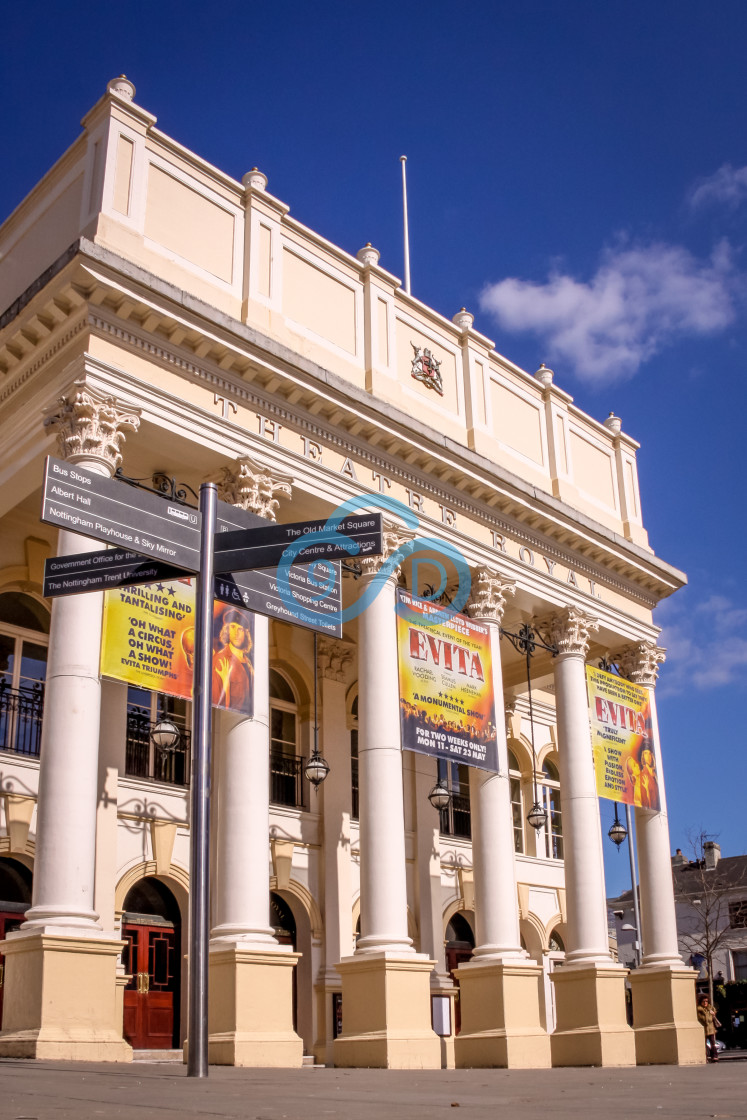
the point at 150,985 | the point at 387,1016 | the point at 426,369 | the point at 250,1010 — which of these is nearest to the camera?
the point at 250,1010

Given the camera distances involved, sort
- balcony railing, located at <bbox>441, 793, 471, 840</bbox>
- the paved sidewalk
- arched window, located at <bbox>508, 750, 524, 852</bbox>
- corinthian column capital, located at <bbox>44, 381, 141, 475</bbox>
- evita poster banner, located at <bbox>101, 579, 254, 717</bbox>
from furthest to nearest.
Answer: arched window, located at <bbox>508, 750, 524, 852</bbox>
balcony railing, located at <bbox>441, 793, 471, 840</bbox>
corinthian column capital, located at <bbox>44, 381, 141, 475</bbox>
evita poster banner, located at <bbox>101, 579, 254, 717</bbox>
the paved sidewalk

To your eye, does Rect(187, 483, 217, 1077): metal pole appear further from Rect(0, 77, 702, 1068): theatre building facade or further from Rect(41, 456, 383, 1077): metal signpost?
Rect(0, 77, 702, 1068): theatre building facade

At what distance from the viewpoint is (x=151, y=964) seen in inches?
714

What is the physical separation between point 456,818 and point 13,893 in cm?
1047

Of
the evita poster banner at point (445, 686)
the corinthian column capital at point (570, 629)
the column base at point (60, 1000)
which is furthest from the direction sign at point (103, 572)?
the corinthian column capital at point (570, 629)

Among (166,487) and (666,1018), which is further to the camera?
(666,1018)

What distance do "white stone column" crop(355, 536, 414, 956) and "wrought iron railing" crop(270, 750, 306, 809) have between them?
4555mm

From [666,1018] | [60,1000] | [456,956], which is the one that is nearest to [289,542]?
[60,1000]

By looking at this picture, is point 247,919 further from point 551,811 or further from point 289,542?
point 551,811

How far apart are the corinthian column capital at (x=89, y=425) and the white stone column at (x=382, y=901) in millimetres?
4815

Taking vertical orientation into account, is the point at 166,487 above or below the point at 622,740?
above

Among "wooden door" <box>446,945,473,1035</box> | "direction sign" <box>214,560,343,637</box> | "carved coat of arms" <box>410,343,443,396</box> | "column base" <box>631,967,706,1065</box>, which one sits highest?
"carved coat of arms" <box>410,343,443,396</box>

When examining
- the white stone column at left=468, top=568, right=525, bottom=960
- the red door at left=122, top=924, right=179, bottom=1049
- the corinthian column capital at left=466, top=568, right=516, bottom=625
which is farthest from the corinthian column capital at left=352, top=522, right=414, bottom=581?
the red door at left=122, top=924, right=179, bottom=1049

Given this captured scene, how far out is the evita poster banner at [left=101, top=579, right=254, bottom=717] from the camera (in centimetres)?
1390
